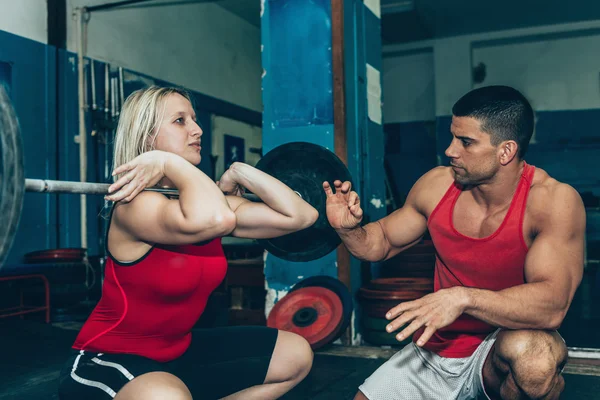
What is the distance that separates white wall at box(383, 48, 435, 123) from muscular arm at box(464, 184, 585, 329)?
674 centimetres

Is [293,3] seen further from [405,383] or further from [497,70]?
[497,70]

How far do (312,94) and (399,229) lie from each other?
5.57 feet

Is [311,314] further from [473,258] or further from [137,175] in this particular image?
[137,175]

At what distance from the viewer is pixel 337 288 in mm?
3266

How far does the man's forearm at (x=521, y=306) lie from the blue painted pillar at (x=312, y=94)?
1.90 metres

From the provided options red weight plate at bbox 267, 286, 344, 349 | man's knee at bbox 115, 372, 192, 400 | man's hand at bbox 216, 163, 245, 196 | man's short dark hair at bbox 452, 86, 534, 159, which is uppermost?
man's short dark hair at bbox 452, 86, 534, 159

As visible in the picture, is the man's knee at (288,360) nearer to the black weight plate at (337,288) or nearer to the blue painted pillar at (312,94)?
the black weight plate at (337,288)

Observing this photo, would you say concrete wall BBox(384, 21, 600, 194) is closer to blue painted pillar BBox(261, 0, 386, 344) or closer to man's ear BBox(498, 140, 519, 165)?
blue painted pillar BBox(261, 0, 386, 344)

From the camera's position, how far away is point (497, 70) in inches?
310

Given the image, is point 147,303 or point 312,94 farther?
point 312,94

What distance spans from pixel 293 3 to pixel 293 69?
401 millimetres

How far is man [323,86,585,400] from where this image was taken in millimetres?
1594

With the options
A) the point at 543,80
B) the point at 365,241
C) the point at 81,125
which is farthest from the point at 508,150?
the point at 543,80

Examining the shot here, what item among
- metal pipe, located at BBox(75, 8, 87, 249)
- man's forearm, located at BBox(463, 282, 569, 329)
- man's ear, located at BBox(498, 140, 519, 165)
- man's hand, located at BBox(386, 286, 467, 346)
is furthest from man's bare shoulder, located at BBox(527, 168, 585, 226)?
metal pipe, located at BBox(75, 8, 87, 249)
